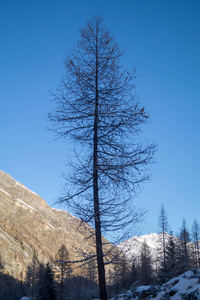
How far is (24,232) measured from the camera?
356ft

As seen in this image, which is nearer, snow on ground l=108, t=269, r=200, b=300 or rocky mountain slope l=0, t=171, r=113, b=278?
snow on ground l=108, t=269, r=200, b=300

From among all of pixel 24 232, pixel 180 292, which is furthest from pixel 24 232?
pixel 180 292

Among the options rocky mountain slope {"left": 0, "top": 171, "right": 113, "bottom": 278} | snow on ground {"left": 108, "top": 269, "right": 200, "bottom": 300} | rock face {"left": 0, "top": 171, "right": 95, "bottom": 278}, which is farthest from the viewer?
rock face {"left": 0, "top": 171, "right": 95, "bottom": 278}

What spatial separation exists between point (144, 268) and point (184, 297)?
40406 millimetres

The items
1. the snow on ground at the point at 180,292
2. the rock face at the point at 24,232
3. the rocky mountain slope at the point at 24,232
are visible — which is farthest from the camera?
the rock face at the point at 24,232

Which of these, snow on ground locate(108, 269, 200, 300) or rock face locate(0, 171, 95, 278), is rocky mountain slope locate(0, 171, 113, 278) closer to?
rock face locate(0, 171, 95, 278)

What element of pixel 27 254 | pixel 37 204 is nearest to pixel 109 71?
pixel 27 254

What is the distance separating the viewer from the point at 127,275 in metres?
41.1

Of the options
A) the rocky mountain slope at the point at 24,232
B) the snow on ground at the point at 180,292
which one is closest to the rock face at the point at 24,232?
the rocky mountain slope at the point at 24,232

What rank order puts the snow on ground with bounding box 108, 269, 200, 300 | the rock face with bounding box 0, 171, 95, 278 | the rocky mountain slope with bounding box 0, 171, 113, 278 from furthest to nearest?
the rock face with bounding box 0, 171, 95, 278 < the rocky mountain slope with bounding box 0, 171, 113, 278 < the snow on ground with bounding box 108, 269, 200, 300

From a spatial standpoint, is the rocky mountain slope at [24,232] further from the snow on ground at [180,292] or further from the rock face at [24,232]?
the snow on ground at [180,292]

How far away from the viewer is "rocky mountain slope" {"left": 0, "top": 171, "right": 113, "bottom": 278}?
8088cm

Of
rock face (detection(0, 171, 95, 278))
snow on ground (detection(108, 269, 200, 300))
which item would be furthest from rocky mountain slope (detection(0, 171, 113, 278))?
snow on ground (detection(108, 269, 200, 300))

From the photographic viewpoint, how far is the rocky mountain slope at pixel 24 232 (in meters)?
80.9
